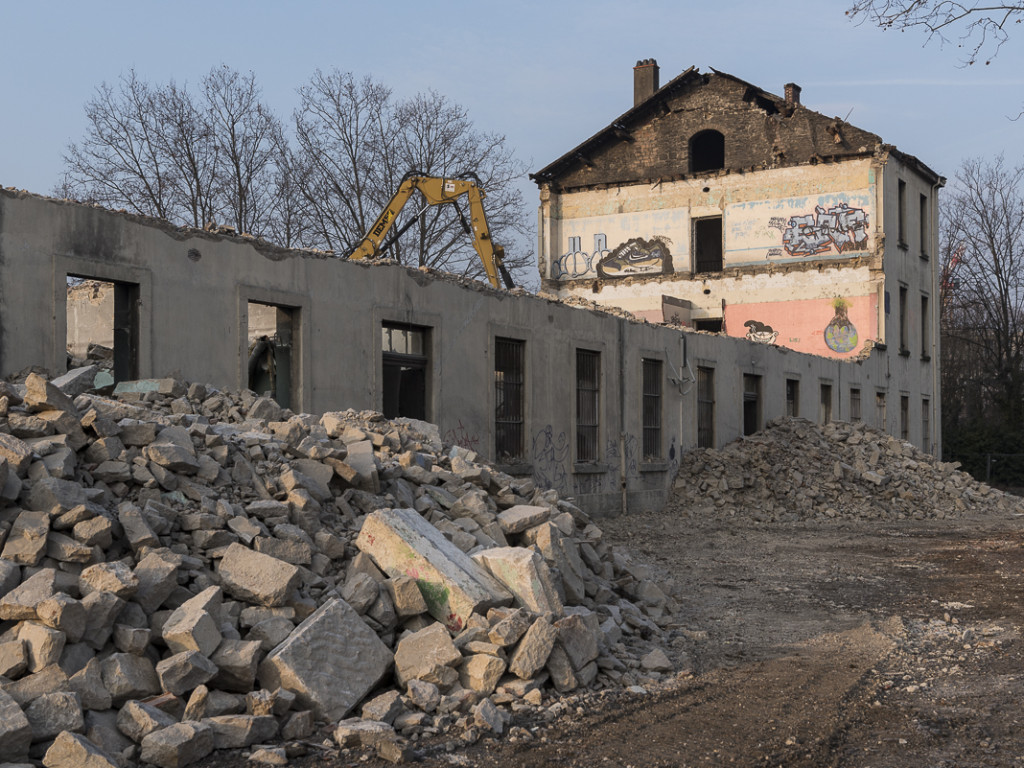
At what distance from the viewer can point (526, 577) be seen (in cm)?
662

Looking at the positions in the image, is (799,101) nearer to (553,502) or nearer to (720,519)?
(720,519)

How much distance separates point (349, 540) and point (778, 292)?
2423 cm

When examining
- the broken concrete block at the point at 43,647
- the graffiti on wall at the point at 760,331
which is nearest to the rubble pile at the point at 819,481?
the graffiti on wall at the point at 760,331

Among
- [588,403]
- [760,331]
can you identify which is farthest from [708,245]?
[588,403]

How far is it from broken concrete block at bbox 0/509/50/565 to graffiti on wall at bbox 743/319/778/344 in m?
25.6

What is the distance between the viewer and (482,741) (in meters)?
5.25

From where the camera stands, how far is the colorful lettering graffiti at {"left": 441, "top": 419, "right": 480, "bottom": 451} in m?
14.0

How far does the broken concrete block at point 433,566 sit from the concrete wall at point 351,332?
4627mm

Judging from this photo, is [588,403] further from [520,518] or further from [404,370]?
[520,518]

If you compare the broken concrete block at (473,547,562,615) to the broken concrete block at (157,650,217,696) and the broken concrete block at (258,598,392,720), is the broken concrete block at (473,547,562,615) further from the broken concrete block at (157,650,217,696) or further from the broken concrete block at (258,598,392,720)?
the broken concrete block at (157,650,217,696)

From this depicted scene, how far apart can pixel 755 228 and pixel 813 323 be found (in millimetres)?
3199

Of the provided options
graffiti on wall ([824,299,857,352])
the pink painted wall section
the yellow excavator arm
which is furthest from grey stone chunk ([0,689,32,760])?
graffiti on wall ([824,299,857,352])

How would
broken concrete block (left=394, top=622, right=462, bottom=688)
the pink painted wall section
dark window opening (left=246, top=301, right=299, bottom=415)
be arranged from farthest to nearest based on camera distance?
the pink painted wall section → dark window opening (left=246, top=301, right=299, bottom=415) → broken concrete block (left=394, top=622, right=462, bottom=688)

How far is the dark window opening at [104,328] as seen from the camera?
1028cm
